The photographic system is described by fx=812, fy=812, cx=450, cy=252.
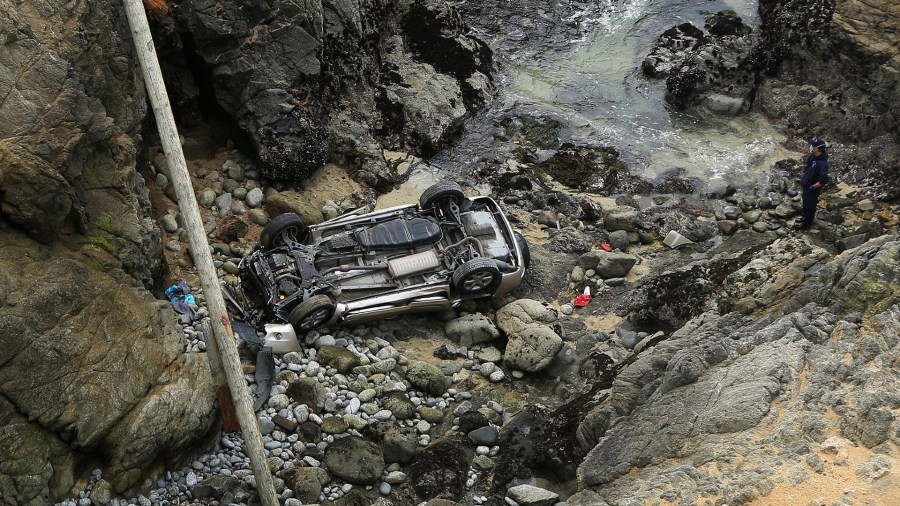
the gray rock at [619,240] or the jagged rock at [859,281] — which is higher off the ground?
the jagged rock at [859,281]

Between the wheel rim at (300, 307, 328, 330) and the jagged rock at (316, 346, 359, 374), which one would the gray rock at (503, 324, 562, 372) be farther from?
the wheel rim at (300, 307, 328, 330)

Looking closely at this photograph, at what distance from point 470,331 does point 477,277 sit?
32.7 inches

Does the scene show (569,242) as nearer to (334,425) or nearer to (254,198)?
(254,198)

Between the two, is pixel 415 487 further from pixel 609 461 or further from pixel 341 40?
pixel 341 40

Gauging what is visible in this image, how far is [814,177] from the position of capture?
565 inches

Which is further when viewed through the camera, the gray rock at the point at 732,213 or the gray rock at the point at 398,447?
the gray rock at the point at 732,213

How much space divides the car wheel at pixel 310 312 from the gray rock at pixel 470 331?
6.39 ft

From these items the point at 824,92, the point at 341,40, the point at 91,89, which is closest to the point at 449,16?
the point at 341,40

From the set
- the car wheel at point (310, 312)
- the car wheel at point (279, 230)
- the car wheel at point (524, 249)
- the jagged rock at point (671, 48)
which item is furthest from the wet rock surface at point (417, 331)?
the jagged rock at point (671, 48)

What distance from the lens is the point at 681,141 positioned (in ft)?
59.2

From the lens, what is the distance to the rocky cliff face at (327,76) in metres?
13.8

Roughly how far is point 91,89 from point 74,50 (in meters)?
0.62

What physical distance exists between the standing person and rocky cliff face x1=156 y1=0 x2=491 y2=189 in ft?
22.9

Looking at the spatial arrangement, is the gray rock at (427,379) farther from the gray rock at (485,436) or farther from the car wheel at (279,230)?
the car wheel at (279,230)
